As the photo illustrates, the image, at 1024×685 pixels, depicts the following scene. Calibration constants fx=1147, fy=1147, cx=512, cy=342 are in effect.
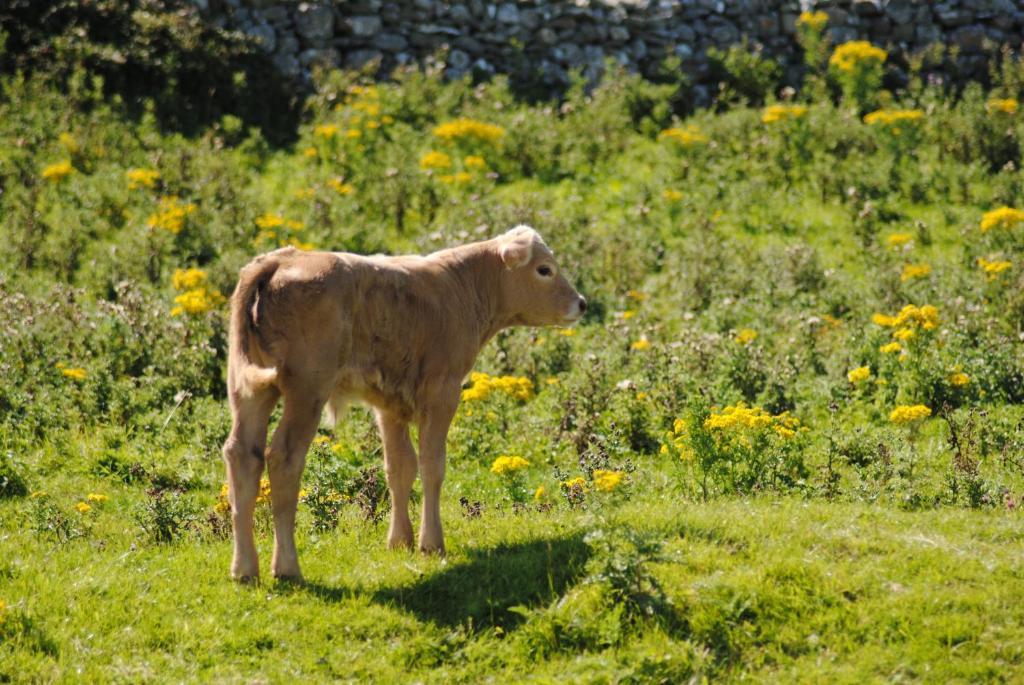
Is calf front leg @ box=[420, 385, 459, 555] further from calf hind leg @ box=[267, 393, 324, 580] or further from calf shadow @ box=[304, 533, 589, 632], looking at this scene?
calf hind leg @ box=[267, 393, 324, 580]

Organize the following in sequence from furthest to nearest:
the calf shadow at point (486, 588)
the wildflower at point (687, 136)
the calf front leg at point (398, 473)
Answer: the wildflower at point (687, 136) < the calf front leg at point (398, 473) < the calf shadow at point (486, 588)

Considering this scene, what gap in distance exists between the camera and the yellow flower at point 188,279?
47.2 ft

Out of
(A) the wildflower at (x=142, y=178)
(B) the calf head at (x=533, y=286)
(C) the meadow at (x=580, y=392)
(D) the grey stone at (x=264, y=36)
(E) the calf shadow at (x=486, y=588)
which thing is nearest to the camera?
(C) the meadow at (x=580, y=392)

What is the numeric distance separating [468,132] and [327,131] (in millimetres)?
2385

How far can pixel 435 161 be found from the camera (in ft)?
59.5

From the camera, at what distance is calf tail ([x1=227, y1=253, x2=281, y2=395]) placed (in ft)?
24.8

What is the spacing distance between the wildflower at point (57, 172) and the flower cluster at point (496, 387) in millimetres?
8936

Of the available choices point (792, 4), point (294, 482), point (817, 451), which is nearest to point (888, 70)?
point (792, 4)

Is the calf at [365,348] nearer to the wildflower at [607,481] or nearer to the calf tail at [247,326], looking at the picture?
the calf tail at [247,326]

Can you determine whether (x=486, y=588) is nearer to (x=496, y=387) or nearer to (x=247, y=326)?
(x=247, y=326)

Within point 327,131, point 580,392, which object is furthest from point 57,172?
point 580,392

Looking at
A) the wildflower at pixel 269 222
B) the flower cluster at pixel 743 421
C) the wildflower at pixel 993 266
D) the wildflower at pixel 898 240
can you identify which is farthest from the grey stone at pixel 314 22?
the flower cluster at pixel 743 421

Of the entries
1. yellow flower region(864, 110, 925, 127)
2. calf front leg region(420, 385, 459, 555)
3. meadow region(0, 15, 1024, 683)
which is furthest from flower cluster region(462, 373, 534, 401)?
yellow flower region(864, 110, 925, 127)

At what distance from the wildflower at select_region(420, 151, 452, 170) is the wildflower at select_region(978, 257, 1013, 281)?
323 inches
